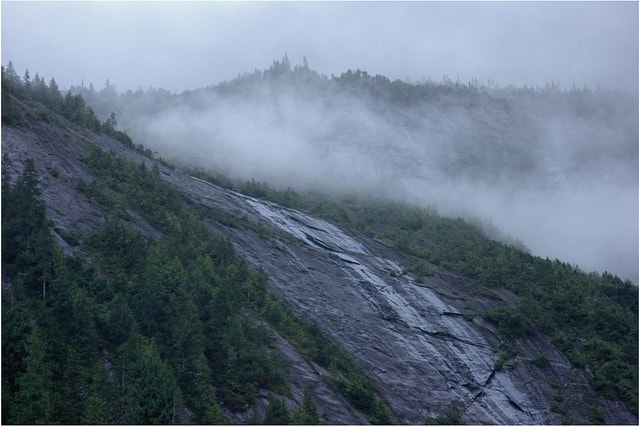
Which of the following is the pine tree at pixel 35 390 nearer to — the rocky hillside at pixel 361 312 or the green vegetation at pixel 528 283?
the rocky hillside at pixel 361 312

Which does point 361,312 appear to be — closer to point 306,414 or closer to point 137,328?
point 306,414

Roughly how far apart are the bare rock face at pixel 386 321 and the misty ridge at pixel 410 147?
42980 mm

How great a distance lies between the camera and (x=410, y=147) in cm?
16662

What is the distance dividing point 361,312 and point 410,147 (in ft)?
311

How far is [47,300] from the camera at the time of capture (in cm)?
5050

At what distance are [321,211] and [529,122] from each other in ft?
337

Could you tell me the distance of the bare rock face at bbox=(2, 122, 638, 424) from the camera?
65625mm

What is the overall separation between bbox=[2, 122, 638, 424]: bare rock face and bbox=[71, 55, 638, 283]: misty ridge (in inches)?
1692

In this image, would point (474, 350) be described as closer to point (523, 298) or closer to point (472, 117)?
point (523, 298)

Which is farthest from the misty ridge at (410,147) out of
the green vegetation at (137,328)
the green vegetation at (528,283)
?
the green vegetation at (137,328)

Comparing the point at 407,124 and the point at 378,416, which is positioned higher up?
the point at 407,124

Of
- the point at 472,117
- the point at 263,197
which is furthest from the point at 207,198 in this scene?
the point at 472,117

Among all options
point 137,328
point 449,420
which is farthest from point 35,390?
point 449,420

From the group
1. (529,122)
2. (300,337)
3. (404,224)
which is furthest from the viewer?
(529,122)
